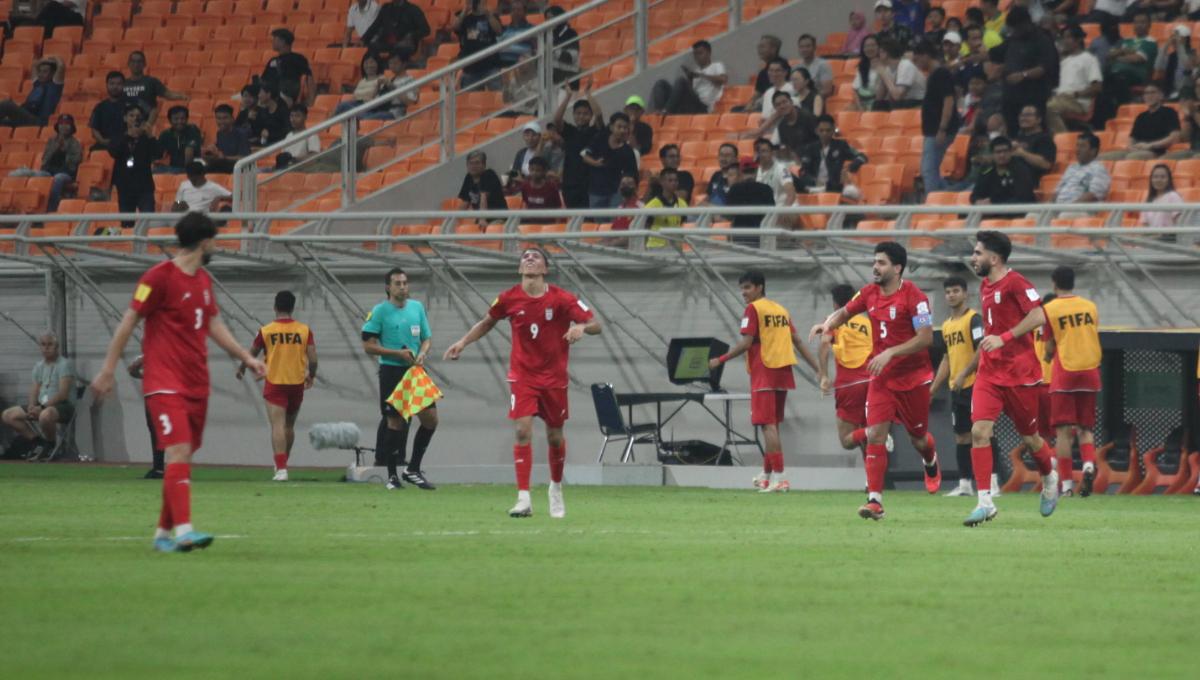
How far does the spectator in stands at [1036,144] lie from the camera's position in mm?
22984

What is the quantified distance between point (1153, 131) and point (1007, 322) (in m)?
9.13

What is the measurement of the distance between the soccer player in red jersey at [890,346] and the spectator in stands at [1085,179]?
7601mm

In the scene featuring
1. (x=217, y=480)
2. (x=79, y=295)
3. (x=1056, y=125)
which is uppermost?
(x=1056, y=125)

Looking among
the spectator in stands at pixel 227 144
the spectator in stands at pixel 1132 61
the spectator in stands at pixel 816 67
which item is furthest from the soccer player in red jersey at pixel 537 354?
the spectator in stands at pixel 227 144

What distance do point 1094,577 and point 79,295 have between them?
19411 mm

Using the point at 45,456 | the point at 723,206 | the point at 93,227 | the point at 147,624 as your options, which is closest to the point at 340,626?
the point at 147,624

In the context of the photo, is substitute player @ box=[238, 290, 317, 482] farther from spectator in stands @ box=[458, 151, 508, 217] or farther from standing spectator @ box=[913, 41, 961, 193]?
standing spectator @ box=[913, 41, 961, 193]

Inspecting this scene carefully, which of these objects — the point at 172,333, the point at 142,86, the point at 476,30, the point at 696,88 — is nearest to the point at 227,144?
the point at 142,86

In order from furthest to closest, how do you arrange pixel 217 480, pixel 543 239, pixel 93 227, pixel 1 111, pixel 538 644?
pixel 1 111 < pixel 93 227 < pixel 543 239 < pixel 217 480 < pixel 538 644

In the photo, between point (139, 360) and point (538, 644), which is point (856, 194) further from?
point (538, 644)

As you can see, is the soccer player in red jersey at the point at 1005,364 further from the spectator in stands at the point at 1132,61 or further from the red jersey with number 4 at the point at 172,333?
the spectator in stands at the point at 1132,61

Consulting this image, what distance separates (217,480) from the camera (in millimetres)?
22141

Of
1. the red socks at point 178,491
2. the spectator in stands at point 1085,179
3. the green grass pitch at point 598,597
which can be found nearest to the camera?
the green grass pitch at point 598,597

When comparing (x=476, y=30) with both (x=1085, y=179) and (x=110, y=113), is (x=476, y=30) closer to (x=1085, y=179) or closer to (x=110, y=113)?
(x=110, y=113)
